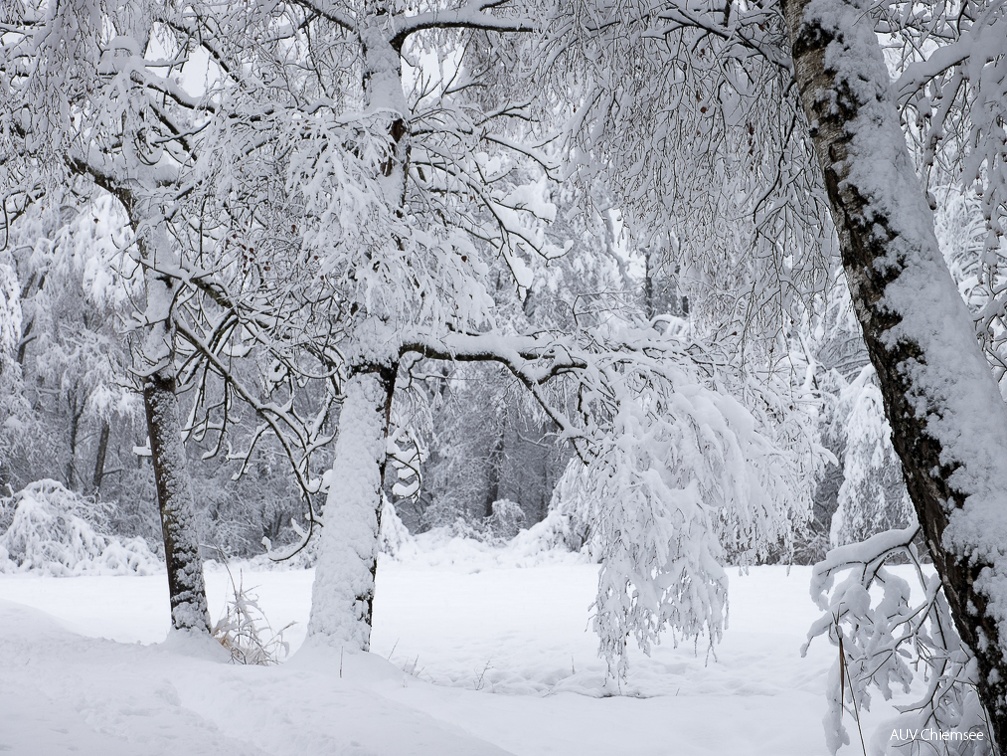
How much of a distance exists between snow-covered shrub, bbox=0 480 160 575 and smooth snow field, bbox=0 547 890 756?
6.12 m

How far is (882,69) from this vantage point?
2.87 meters

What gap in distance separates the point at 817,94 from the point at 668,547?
10.4 ft

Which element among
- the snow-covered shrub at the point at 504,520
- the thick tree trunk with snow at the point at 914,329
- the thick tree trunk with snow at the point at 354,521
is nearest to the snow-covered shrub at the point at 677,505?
the thick tree trunk with snow at the point at 354,521

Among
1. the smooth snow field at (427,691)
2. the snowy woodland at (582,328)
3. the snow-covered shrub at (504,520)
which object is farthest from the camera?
the snow-covered shrub at (504,520)

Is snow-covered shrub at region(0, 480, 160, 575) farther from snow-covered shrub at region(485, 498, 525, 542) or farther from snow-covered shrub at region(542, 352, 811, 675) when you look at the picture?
snow-covered shrub at region(542, 352, 811, 675)

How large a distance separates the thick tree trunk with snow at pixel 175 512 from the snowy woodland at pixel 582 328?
1.3 inches

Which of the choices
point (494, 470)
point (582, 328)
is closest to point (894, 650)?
point (582, 328)

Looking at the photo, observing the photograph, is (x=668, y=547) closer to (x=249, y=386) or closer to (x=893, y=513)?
(x=893, y=513)

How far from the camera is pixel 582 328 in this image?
6.52 m

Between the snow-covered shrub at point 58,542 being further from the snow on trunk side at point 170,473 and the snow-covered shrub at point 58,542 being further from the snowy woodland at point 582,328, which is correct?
the snow on trunk side at point 170,473

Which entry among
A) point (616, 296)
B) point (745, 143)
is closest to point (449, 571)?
point (616, 296)

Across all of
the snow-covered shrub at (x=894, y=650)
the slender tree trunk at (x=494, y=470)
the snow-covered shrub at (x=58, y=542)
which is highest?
the slender tree trunk at (x=494, y=470)

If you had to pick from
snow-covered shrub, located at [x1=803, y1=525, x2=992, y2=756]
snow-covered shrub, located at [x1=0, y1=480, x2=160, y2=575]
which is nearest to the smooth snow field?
snow-covered shrub, located at [x1=803, y1=525, x2=992, y2=756]

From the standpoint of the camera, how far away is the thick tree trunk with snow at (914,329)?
2.44 metres
